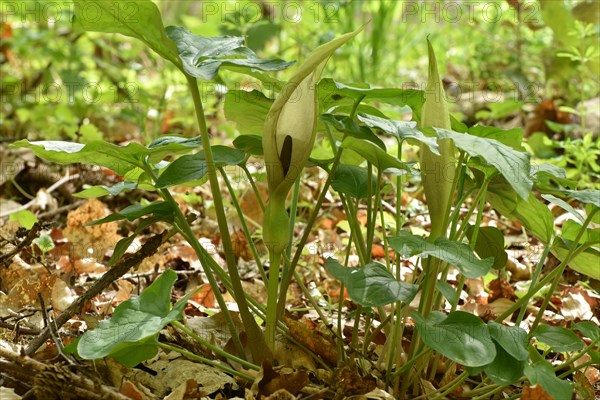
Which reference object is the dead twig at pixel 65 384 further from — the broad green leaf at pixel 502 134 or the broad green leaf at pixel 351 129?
the broad green leaf at pixel 502 134

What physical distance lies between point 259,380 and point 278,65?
1.44 ft

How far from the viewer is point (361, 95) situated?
0.98 metres

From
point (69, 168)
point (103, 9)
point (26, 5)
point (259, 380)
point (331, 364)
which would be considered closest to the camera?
point (103, 9)

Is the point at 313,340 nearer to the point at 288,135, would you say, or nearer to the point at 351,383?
the point at 351,383

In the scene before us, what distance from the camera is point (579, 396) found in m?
1.00

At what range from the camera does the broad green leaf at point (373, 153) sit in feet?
2.95

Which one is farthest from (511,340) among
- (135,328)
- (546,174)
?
(135,328)

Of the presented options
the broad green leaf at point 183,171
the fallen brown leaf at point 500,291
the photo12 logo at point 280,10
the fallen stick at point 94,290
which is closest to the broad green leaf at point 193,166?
the broad green leaf at point 183,171

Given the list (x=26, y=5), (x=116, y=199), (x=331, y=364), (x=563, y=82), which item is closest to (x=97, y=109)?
(x=26, y=5)

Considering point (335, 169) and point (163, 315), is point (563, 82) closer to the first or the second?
point (335, 169)

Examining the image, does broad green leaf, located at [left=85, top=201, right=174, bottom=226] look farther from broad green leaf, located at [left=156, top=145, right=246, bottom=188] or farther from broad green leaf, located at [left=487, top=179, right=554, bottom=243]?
broad green leaf, located at [left=487, top=179, right=554, bottom=243]

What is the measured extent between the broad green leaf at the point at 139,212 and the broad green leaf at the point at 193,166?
0.27ft

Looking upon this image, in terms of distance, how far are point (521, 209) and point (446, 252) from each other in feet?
0.86

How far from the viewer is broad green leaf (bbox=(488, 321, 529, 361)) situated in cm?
83
